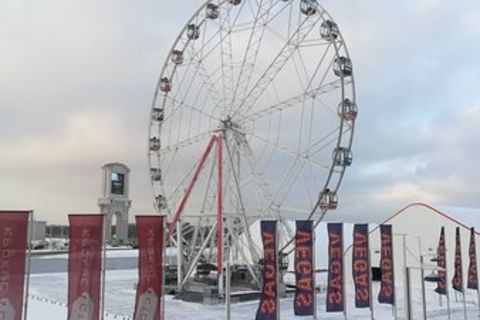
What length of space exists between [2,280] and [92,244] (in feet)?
5.65

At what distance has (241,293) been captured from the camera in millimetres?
21500

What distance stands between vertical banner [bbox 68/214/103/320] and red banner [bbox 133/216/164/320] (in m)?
0.81

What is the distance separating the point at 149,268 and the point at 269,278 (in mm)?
3598

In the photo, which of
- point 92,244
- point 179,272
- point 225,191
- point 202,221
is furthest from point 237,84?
point 92,244

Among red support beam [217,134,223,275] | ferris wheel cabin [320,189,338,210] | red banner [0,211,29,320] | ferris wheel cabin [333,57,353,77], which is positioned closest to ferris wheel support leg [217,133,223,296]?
red support beam [217,134,223,275]

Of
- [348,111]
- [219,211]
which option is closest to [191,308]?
[219,211]

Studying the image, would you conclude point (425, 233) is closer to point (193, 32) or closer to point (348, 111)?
point (348, 111)

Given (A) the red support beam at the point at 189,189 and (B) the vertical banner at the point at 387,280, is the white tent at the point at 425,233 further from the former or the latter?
(A) the red support beam at the point at 189,189

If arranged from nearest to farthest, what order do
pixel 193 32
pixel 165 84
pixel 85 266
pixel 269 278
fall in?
pixel 85 266 → pixel 269 278 → pixel 193 32 → pixel 165 84

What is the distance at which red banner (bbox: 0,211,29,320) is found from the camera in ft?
31.8

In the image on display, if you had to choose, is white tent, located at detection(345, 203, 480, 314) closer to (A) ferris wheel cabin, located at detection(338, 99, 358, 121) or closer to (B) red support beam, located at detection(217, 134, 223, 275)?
(A) ferris wheel cabin, located at detection(338, 99, 358, 121)

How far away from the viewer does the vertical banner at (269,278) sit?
13.3 meters

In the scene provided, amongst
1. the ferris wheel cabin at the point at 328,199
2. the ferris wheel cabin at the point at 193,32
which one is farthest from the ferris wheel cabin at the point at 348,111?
the ferris wheel cabin at the point at 193,32

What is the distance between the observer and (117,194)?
59.6 m
